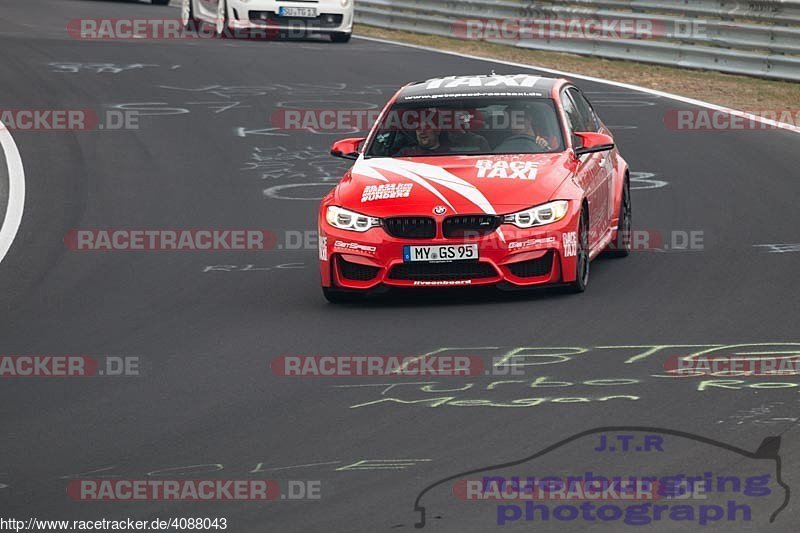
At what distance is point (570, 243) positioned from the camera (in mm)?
10789

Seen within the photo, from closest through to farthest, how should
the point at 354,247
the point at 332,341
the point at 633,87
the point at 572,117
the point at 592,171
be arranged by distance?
1. the point at 332,341
2. the point at 354,247
3. the point at 592,171
4. the point at 572,117
5. the point at 633,87

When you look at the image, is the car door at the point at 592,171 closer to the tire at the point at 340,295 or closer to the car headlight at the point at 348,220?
the car headlight at the point at 348,220

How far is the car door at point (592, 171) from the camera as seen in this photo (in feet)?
37.9

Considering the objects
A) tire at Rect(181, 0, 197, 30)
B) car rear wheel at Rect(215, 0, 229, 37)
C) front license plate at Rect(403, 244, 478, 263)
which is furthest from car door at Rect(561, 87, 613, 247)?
tire at Rect(181, 0, 197, 30)

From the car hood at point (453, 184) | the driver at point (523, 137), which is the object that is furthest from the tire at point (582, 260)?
the driver at point (523, 137)

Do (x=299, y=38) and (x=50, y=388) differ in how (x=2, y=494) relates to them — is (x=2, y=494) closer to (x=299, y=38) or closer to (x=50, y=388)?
(x=50, y=388)

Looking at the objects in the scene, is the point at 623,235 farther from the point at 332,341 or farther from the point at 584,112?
the point at 332,341

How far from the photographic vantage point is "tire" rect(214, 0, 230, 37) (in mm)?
28609

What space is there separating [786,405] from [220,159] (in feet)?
37.3

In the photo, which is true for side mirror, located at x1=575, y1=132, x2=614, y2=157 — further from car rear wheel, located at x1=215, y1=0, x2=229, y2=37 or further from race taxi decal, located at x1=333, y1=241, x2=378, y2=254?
car rear wheel, located at x1=215, y1=0, x2=229, y2=37

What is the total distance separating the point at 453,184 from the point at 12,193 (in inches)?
260

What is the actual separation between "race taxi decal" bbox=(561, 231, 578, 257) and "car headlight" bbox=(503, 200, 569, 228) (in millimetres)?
127

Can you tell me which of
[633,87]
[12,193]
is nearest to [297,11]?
[633,87]

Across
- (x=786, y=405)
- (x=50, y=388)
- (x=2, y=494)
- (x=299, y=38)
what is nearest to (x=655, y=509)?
(x=786, y=405)
